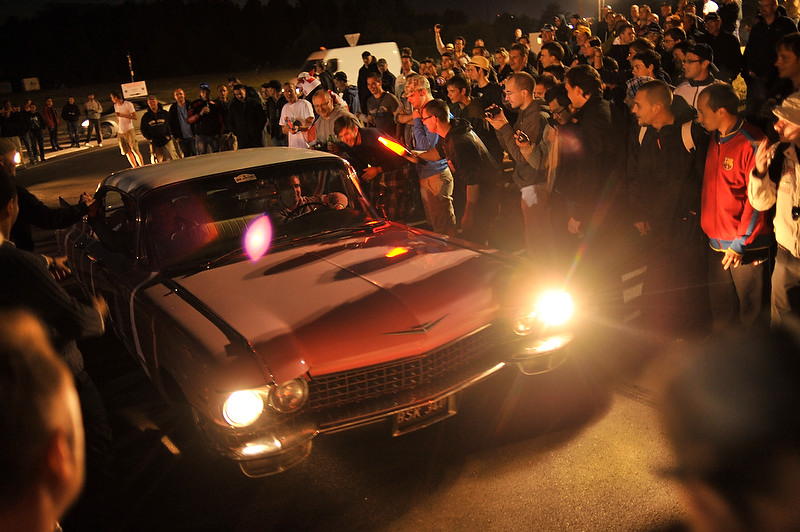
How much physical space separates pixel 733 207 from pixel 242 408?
10.8 feet

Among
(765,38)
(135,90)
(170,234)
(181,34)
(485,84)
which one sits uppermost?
(181,34)

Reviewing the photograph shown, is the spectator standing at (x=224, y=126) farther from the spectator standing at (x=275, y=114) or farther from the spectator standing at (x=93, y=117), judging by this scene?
the spectator standing at (x=93, y=117)

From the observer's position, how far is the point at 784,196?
3.87 meters

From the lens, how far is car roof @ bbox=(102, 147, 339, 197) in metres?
4.54

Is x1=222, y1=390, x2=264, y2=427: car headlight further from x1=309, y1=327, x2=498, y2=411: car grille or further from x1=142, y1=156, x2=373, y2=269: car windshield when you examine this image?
x1=142, y1=156, x2=373, y2=269: car windshield

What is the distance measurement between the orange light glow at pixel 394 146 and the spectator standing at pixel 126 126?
10.9 meters

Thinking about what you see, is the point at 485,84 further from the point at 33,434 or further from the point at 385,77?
the point at 33,434

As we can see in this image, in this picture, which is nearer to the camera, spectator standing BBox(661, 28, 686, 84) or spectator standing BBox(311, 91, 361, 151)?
spectator standing BBox(311, 91, 361, 151)

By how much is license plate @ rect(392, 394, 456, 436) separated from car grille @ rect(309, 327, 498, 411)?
0.38ft

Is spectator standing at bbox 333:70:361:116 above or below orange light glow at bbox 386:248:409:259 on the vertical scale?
above

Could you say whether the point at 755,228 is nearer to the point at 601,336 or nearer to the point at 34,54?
the point at 601,336

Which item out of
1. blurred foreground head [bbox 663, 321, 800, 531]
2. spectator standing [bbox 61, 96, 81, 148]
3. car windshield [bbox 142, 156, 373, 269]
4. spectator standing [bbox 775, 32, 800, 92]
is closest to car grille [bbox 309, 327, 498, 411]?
blurred foreground head [bbox 663, 321, 800, 531]

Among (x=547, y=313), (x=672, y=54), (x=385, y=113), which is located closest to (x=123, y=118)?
(x=385, y=113)

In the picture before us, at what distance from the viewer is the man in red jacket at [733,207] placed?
422 centimetres
